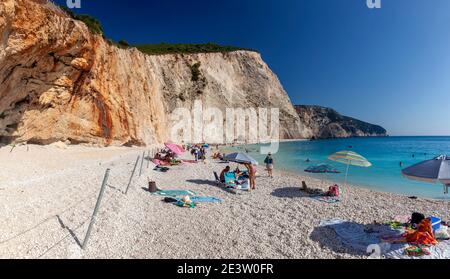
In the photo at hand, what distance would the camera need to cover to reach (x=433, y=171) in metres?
5.52

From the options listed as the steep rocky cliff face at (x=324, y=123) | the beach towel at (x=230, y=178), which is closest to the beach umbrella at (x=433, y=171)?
the beach towel at (x=230, y=178)

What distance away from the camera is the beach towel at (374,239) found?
16.1ft

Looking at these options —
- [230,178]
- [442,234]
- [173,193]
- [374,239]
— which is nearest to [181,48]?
[230,178]

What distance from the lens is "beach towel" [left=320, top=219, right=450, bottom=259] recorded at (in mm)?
4914

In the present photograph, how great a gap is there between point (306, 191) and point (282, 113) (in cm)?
6947

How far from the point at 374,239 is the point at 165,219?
4.85 meters

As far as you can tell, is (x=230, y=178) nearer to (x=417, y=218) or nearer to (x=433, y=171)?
(x=417, y=218)

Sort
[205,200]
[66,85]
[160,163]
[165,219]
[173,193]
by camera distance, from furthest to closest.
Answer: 1. [66,85]
2. [160,163]
3. [173,193]
4. [205,200]
5. [165,219]

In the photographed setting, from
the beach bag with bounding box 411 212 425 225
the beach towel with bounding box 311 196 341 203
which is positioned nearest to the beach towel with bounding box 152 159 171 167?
Result: the beach towel with bounding box 311 196 341 203

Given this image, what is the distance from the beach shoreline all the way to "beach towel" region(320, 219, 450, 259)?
10.5 inches

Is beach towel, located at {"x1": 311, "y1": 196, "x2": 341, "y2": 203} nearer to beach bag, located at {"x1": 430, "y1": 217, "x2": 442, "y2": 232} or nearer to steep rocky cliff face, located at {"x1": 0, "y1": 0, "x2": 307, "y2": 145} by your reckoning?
beach bag, located at {"x1": 430, "y1": 217, "x2": 442, "y2": 232}

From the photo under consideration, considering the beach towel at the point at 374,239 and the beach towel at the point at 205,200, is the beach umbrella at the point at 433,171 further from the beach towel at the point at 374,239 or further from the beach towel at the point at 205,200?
the beach towel at the point at 205,200

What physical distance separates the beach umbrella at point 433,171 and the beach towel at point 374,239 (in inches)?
48.8
